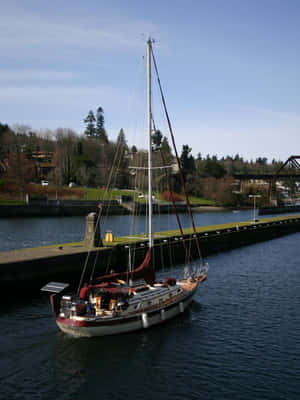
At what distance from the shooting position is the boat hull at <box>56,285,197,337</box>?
21469mm

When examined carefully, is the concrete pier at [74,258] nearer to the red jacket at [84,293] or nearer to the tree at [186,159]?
the red jacket at [84,293]

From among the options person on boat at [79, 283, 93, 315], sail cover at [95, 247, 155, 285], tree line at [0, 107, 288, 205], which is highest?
tree line at [0, 107, 288, 205]

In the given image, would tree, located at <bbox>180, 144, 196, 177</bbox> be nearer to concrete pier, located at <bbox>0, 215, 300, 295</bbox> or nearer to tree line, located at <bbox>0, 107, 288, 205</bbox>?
tree line, located at <bbox>0, 107, 288, 205</bbox>

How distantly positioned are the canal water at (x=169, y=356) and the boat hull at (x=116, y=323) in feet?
1.37

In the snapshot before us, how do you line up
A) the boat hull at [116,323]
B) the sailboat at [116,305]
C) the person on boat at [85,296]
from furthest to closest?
1. the person on boat at [85,296]
2. the sailboat at [116,305]
3. the boat hull at [116,323]

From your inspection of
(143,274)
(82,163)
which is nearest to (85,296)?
(143,274)

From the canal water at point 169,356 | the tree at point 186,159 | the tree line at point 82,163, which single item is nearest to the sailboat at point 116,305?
the canal water at point 169,356

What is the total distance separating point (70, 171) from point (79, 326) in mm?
133764

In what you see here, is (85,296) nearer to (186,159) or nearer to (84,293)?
(84,293)

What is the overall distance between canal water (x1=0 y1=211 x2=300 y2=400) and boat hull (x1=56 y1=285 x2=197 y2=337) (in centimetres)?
42

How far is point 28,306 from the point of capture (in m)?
27.2

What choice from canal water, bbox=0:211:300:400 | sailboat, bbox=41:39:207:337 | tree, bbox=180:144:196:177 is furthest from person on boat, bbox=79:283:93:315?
tree, bbox=180:144:196:177

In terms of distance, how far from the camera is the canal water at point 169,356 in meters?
17.4

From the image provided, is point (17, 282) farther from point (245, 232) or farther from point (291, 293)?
point (245, 232)
